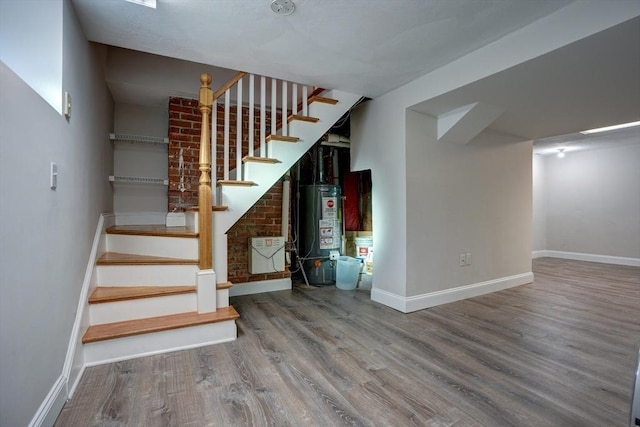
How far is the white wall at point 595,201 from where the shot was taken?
5168 mm

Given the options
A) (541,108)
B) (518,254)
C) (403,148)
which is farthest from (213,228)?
(518,254)

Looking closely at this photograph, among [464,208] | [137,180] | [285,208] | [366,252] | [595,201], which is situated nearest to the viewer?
[464,208]

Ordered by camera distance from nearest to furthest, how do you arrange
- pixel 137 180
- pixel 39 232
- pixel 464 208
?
1. pixel 39 232
2. pixel 464 208
3. pixel 137 180

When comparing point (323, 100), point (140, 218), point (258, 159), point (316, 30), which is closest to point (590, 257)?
point (323, 100)

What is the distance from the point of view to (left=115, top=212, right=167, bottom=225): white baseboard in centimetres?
338

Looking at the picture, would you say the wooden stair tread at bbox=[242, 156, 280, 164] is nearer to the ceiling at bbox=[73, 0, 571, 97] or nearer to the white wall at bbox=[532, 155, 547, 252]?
the ceiling at bbox=[73, 0, 571, 97]

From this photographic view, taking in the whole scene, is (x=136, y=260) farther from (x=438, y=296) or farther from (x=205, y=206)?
(x=438, y=296)

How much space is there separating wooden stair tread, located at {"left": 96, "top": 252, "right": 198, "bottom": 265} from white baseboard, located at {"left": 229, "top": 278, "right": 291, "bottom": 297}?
1111 mm

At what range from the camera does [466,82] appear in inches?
90.3

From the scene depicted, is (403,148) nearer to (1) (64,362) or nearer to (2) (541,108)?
(2) (541,108)

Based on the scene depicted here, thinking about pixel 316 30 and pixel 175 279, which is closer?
pixel 316 30

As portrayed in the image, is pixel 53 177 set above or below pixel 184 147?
below

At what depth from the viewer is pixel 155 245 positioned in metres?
2.53

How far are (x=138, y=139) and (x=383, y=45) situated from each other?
274 cm
